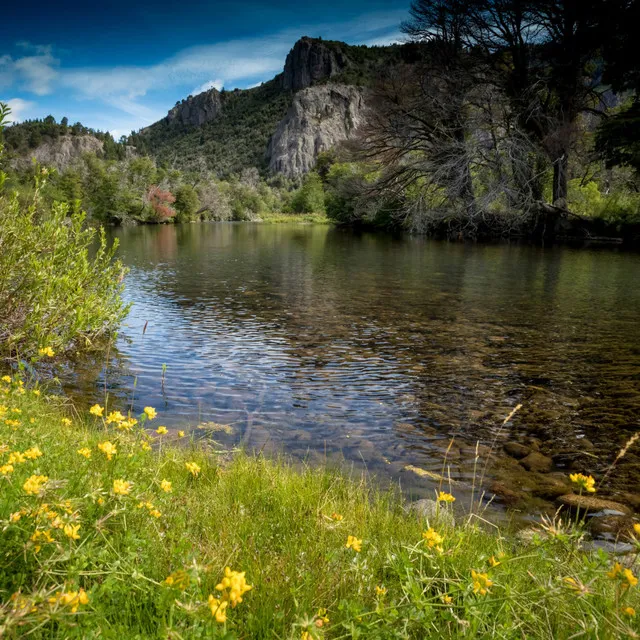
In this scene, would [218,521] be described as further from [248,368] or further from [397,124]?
[397,124]

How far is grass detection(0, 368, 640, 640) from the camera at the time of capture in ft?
5.57

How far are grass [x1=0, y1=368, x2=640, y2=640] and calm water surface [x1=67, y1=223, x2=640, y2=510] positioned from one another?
214 cm

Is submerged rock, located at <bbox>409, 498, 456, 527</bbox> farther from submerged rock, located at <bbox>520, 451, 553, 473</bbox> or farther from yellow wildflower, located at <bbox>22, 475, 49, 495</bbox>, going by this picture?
yellow wildflower, located at <bbox>22, 475, 49, 495</bbox>


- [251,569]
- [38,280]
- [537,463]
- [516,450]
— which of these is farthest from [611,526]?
[38,280]

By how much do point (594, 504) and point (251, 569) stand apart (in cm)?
354

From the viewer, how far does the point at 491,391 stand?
24.3ft

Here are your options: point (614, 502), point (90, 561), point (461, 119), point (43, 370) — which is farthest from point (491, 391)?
point (461, 119)

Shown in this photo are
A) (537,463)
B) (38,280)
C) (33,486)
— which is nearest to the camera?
(33,486)

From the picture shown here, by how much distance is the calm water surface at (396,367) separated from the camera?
5.79 m

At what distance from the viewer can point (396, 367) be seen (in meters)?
8.56

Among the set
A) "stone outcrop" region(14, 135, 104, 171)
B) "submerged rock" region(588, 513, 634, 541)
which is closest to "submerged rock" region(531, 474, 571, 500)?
"submerged rock" region(588, 513, 634, 541)

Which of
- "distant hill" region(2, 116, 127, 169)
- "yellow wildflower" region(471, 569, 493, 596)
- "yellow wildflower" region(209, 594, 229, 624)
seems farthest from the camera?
"distant hill" region(2, 116, 127, 169)

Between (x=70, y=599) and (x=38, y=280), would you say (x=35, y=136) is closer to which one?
(x=38, y=280)

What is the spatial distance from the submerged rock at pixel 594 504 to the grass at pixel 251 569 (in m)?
1.44
